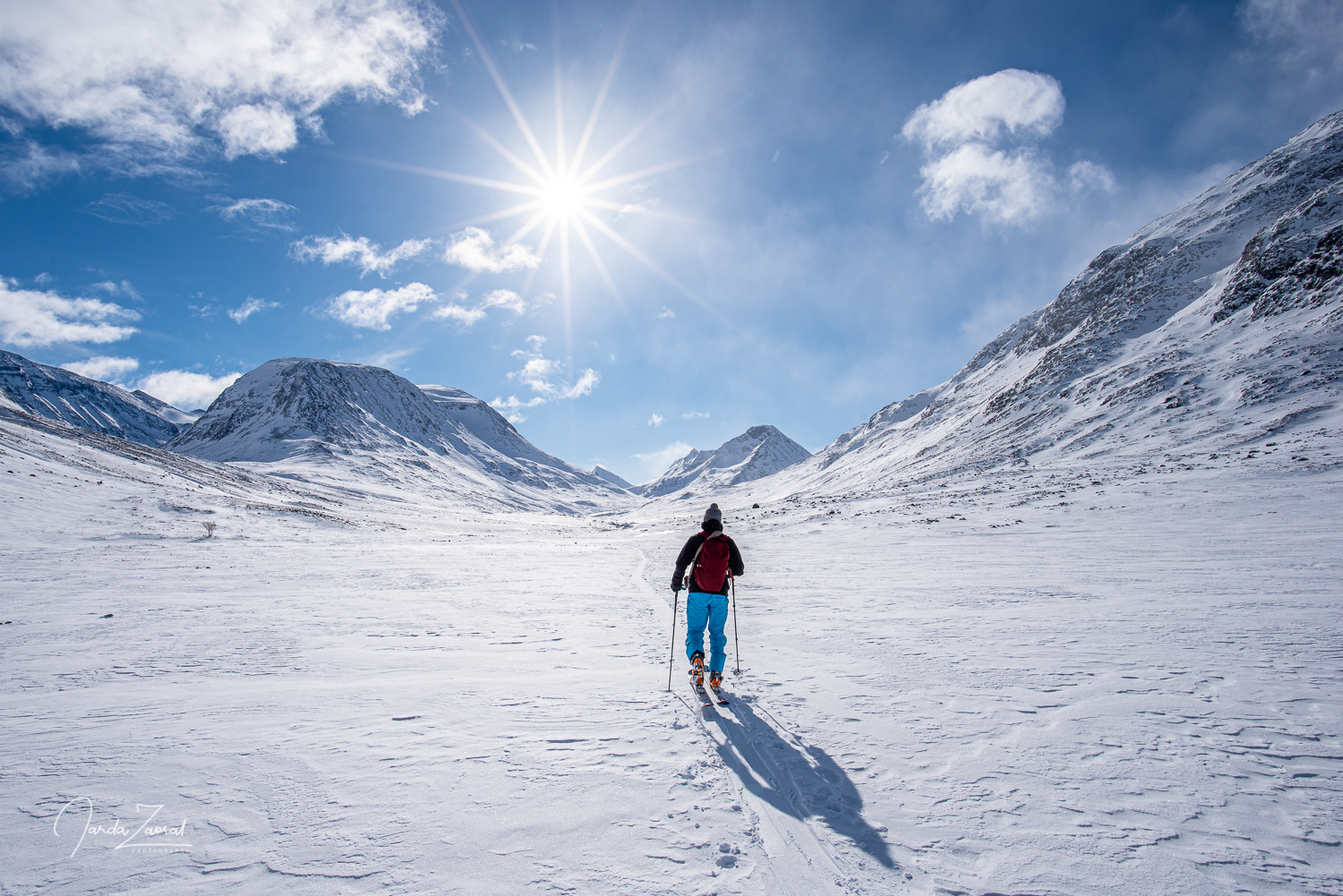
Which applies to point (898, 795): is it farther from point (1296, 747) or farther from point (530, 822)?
point (1296, 747)

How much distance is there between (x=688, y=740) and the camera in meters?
5.59

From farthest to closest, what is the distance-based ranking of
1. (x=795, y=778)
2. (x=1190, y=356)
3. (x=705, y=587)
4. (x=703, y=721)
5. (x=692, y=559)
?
(x=1190, y=356) → (x=692, y=559) → (x=705, y=587) → (x=703, y=721) → (x=795, y=778)

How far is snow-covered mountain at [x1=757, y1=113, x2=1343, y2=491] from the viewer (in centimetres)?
3869

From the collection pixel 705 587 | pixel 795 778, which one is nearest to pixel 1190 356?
pixel 705 587

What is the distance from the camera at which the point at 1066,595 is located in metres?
11.5

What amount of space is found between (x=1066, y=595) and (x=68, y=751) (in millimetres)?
16261

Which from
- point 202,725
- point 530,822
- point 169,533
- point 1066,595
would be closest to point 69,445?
point 169,533

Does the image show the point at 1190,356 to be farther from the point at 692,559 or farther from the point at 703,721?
the point at 703,721

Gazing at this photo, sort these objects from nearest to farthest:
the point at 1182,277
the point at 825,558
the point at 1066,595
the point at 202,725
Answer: the point at 202,725
the point at 1066,595
the point at 825,558
the point at 1182,277

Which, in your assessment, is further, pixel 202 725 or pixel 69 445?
pixel 69 445

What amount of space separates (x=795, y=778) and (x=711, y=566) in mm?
3068

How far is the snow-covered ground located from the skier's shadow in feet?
0.12

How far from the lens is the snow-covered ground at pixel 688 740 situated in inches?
138

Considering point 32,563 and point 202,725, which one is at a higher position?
point 32,563
